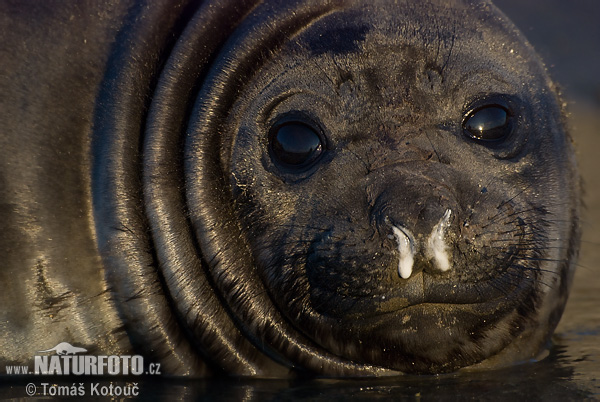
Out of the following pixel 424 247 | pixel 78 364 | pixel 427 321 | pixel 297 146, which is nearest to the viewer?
pixel 424 247

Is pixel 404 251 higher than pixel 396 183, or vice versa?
pixel 396 183

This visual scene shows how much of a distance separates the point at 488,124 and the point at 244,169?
106 centimetres

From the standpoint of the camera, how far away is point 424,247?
318 cm

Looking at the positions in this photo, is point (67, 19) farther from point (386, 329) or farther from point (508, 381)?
point (508, 381)

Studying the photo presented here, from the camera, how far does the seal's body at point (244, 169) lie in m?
3.57

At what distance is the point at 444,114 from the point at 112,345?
1.74m

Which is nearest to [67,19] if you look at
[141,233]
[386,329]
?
[141,233]

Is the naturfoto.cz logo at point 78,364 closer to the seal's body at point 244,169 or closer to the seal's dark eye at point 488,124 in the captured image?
the seal's body at point 244,169

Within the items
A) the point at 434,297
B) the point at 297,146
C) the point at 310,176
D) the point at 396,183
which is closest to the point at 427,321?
the point at 434,297

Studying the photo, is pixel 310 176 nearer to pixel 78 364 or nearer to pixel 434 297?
pixel 434 297

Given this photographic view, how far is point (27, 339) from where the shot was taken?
3.76 m

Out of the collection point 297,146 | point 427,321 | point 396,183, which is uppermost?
point 297,146

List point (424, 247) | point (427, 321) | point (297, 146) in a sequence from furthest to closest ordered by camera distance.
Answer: point (297, 146) → point (427, 321) → point (424, 247)

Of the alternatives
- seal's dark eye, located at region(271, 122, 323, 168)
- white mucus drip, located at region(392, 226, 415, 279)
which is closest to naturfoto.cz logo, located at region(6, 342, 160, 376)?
seal's dark eye, located at region(271, 122, 323, 168)
